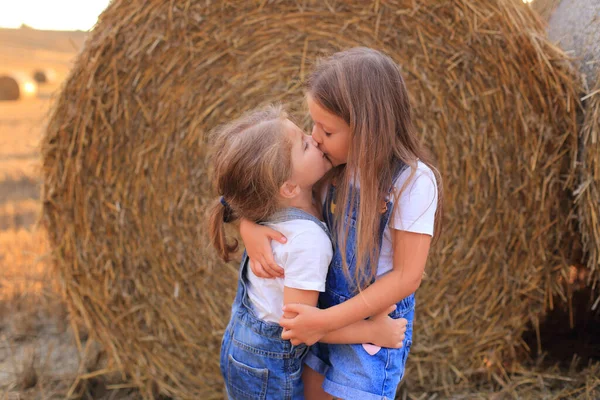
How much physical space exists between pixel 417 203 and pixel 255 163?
1.15 feet

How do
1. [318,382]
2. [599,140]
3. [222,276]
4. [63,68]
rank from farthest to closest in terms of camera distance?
[63,68]
[222,276]
[599,140]
[318,382]

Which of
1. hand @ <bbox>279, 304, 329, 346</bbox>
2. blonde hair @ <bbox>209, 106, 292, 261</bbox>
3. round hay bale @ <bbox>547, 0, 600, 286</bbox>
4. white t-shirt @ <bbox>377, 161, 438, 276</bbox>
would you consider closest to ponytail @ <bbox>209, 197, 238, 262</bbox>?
blonde hair @ <bbox>209, 106, 292, 261</bbox>

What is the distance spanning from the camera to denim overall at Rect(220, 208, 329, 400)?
1.35 metres

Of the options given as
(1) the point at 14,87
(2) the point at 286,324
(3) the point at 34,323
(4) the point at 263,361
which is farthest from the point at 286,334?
(1) the point at 14,87

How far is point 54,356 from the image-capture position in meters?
2.57

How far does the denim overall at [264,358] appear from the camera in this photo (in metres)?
1.35

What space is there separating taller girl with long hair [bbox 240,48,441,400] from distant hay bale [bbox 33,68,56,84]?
7582 millimetres

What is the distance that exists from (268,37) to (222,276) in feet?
2.92

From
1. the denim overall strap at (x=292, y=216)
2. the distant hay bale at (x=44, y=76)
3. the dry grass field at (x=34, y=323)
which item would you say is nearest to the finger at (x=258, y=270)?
the denim overall strap at (x=292, y=216)

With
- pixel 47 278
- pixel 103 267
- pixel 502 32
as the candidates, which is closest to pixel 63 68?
pixel 47 278

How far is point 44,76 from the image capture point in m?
8.06

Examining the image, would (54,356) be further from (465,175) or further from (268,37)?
(465,175)

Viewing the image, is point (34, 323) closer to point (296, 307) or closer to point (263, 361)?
point (263, 361)

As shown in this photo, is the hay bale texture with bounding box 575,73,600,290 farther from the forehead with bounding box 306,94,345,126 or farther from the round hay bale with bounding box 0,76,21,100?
the round hay bale with bounding box 0,76,21,100
